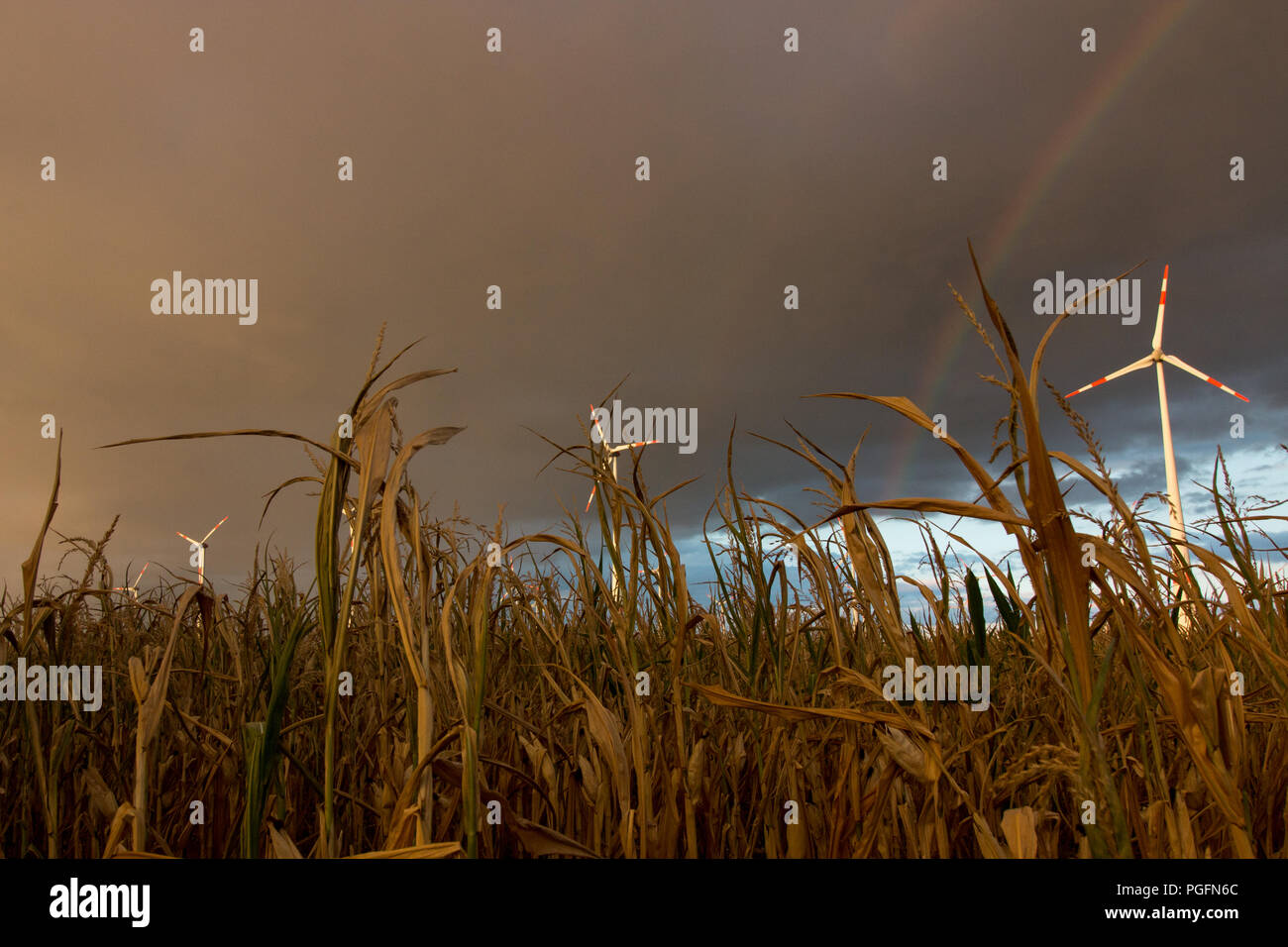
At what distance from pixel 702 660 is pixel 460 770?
197cm

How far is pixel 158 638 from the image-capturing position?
4.82 meters

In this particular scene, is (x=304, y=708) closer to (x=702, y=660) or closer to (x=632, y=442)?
(x=702, y=660)

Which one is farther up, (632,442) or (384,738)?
(632,442)

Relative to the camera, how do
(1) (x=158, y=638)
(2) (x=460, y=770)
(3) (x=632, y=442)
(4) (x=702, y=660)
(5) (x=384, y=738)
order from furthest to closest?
(1) (x=158, y=638) < (4) (x=702, y=660) < (3) (x=632, y=442) < (5) (x=384, y=738) < (2) (x=460, y=770)

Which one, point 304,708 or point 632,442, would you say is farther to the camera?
point 304,708

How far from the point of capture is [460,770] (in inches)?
71.9

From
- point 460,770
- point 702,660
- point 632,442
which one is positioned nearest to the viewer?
point 460,770

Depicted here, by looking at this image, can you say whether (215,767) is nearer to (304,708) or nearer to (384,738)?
(384,738)

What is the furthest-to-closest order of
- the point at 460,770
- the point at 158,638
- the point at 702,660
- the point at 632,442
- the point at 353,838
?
the point at 158,638
the point at 702,660
the point at 632,442
the point at 353,838
the point at 460,770

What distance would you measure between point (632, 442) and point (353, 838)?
1.87 metres
